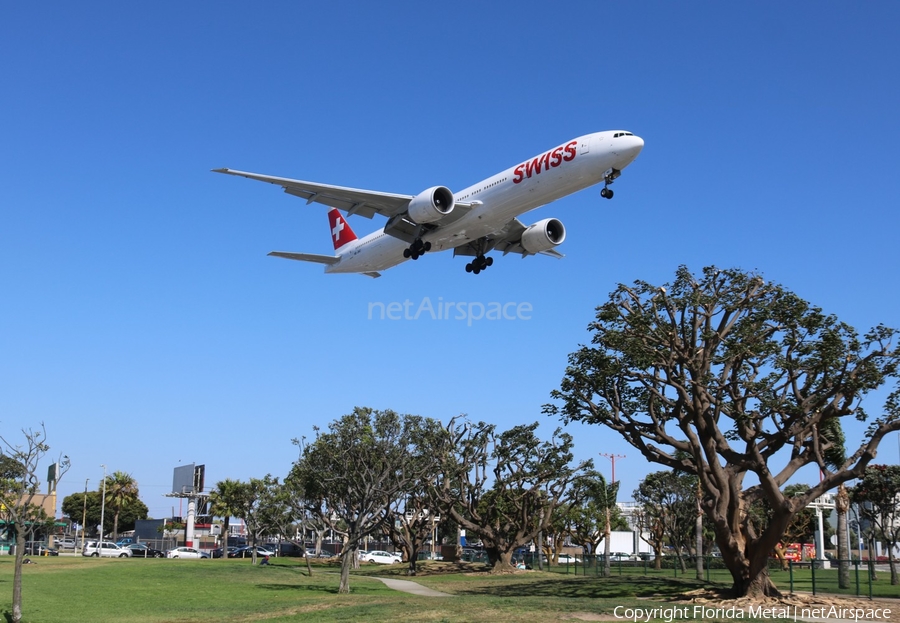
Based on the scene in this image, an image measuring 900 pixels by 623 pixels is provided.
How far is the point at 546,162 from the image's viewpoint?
27.8m

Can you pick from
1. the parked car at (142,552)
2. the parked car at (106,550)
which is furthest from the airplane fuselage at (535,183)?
the parked car at (142,552)

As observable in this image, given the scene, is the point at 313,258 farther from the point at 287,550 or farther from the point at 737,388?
the point at 287,550

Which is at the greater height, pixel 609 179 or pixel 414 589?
pixel 609 179

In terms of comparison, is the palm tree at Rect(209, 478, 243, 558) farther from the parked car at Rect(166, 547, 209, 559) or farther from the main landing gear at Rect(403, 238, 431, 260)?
the main landing gear at Rect(403, 238, 431, 260)

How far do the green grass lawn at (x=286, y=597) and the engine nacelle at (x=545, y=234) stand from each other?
13706 mm

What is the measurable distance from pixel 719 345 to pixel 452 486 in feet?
79.0

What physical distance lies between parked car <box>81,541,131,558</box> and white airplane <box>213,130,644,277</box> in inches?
1291

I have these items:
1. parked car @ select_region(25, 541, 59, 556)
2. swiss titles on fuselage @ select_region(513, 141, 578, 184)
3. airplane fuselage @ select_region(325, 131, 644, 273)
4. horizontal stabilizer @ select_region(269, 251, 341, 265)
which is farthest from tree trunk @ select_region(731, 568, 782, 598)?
parked car @ select_region(25, 541, 59, 556)

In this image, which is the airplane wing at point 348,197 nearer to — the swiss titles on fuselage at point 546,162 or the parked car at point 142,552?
the swiss titles on fuselage at point 546,162

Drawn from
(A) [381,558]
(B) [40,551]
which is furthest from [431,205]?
(B) [40,551]

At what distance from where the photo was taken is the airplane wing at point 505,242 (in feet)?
112

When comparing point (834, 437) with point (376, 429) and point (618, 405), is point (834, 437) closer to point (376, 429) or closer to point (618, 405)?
A: point (618, 405)

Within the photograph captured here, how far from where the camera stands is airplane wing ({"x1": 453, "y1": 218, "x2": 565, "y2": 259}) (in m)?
34.2

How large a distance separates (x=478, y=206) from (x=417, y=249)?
11.6 ft
